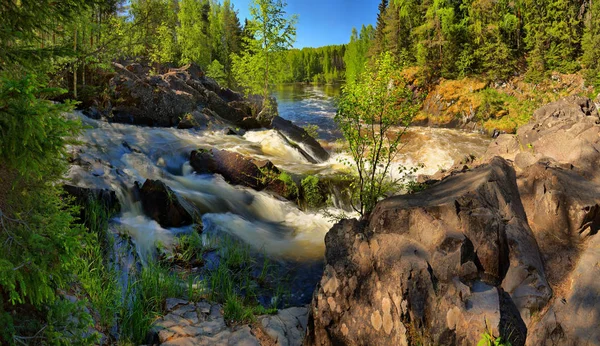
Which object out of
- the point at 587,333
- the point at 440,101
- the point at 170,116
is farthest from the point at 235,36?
the point at 587,333

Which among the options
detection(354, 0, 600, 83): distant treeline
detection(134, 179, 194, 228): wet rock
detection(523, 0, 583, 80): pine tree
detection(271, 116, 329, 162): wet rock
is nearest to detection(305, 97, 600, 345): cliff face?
detection(134, 179, 194, 228): wet rock

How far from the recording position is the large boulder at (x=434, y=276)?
4.52 metres

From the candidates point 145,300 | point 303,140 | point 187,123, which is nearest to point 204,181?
point 145,300

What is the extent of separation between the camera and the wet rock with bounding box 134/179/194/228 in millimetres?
9188

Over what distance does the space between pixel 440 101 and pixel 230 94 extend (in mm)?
22613

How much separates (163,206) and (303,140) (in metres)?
12.6

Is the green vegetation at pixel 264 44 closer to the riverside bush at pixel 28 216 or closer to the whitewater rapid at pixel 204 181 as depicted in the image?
the whitewater rapid at pixel 204 181

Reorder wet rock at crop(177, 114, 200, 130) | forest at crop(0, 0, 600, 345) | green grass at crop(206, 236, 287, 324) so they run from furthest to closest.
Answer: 1. wet rock at crop(177, 114, 200, 130)
2. green grass at crop(206, 236, 287, 324)
3. forest at crop(0, 0, 600, 345)

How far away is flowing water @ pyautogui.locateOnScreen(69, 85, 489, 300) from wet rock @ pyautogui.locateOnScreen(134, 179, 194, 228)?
0.22 metres

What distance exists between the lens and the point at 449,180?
7.55 m

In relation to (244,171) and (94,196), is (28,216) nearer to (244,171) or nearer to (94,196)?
(94,196)

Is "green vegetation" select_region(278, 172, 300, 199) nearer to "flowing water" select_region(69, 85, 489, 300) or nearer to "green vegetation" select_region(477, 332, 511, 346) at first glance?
"flowing water" select_region(69, 85, 489, 300)

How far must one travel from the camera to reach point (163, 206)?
30.6ft

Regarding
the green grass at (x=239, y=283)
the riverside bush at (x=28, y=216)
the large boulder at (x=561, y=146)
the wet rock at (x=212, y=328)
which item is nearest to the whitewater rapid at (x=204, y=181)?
the green grass at (x=239, y=283)
